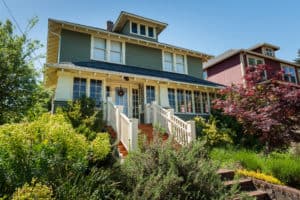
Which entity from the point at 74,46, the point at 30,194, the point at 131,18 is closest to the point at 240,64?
the point at 131,18

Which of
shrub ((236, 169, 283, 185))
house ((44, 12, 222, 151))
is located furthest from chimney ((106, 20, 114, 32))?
shrub ((236, 169, 283, 185))

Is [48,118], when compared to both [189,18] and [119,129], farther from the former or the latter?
[189,18]

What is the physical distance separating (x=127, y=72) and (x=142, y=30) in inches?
205

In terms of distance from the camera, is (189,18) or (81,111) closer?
(81,111)

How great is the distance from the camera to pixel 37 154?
3.55 m

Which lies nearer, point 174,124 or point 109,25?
point 174,124

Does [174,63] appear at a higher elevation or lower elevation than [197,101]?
higher

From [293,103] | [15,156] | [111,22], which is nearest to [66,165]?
[15,156]

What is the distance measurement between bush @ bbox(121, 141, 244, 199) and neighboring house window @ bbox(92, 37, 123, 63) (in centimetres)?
907

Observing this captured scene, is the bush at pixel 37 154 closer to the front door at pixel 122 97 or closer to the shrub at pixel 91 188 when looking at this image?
the shrub at pixel 91 188

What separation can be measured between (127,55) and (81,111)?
5.90 m

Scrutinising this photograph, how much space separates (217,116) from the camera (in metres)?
12.9

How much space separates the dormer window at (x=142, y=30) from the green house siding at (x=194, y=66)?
3197 mm

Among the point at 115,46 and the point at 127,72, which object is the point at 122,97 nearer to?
the point at 127,72
